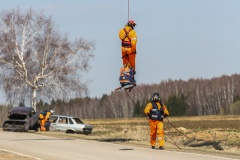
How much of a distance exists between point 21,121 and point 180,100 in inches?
3703

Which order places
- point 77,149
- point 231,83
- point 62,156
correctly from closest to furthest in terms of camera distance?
point 62,156 < point 77,149 < point 231,83

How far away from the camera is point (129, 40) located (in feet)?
60.6

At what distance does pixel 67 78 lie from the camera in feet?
163

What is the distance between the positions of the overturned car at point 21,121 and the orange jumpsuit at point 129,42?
1761cm

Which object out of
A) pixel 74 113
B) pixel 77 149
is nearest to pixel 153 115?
pixel 77 149

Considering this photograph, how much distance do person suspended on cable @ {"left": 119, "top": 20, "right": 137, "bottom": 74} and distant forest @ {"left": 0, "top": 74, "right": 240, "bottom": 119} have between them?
293 feet

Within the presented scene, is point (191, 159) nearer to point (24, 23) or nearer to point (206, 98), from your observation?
point (24, 23)

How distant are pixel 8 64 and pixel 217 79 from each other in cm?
9880

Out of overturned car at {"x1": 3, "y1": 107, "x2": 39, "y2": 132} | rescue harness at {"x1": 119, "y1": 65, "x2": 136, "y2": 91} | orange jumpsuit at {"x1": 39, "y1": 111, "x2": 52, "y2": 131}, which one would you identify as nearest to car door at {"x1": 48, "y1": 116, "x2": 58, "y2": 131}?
orange jumpsuit at {"x1": 39, "y1": 111, "x2": 52, "y2": 131}

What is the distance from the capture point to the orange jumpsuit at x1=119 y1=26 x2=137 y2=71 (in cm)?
1842

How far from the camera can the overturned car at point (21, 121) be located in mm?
34875

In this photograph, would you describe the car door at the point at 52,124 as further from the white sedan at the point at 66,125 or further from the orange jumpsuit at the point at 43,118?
the orange jumpsuit at the point at 43,118

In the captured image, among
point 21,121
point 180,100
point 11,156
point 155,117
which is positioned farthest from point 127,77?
point 180,100

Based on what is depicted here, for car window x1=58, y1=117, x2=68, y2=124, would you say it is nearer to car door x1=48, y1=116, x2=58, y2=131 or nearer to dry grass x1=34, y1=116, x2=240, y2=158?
car door x1=48, y1=116, x2=58, y2=131
